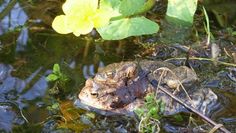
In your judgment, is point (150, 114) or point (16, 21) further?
point (16, 21)

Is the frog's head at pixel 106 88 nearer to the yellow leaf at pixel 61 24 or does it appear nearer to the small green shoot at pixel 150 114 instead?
the small green shoot at pixel 150 114

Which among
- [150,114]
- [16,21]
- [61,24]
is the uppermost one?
[61,24]

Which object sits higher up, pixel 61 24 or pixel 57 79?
pixel 61 24

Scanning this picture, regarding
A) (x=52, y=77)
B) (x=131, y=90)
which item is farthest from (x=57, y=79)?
(x=131, y=90)

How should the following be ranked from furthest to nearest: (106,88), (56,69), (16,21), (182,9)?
1. (16,21)
2. (182,9)
3. (56,69)
4. (106,88)

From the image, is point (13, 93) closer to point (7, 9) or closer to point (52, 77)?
point (52, 77)

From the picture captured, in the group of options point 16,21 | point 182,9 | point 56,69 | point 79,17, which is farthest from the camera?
point 16,21

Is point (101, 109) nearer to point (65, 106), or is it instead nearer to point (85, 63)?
point (65, 106)
